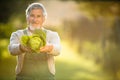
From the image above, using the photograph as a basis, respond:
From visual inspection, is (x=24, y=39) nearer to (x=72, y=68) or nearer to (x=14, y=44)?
(x=14, y=44)

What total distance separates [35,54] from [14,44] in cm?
11

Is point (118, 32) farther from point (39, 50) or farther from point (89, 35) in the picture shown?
point (39, 50)

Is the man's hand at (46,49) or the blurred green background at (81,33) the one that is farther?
the blurred green background at (81,33)

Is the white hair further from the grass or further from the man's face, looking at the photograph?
the grass

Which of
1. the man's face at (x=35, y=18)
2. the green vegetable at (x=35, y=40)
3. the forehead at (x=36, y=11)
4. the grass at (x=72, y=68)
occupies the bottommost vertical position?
the grass at (x=72, y=68)

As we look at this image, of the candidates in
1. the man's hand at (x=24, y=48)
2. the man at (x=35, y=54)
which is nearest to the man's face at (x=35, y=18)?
the man at (x=35, y=54)

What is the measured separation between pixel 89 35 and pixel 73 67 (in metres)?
0.19

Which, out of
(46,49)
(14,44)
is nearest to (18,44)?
(14,44)

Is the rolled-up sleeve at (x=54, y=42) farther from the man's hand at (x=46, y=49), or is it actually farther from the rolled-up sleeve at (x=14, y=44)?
the rolled-up sleeve at (x=14, y=44)

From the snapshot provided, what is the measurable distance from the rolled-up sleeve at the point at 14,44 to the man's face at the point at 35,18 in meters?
0.10

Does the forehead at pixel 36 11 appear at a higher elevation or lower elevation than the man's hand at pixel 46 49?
higher

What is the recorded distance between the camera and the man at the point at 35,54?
165cm

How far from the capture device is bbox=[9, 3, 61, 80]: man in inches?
65.1

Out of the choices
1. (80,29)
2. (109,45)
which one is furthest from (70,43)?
(109,45)
